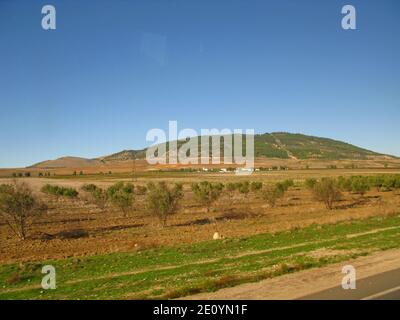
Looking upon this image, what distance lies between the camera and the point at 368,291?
409 inches

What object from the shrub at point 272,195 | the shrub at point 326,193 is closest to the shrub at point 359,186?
the shrub at point 326,193

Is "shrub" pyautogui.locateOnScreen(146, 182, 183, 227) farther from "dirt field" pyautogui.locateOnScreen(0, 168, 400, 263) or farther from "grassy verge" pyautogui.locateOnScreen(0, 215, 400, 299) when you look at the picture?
"grassy verge" pyautogui.locateOnScreen(0, 215, 400, 299)

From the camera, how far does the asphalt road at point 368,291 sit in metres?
9.87

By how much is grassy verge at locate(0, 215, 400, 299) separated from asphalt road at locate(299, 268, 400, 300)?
9.41ft

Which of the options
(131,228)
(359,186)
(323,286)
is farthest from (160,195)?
(359,186)

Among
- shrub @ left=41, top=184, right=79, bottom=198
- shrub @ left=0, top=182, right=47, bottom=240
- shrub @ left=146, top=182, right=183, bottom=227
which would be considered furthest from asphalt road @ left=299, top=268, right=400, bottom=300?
shrub @ left=41, top=184, right=79, bottom=198

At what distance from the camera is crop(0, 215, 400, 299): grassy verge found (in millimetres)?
13295

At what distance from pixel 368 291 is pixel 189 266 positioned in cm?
882

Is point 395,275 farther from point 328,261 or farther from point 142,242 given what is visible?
point 142,242

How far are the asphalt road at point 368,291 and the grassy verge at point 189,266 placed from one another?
113 inches

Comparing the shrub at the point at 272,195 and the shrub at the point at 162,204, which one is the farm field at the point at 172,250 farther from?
the shrub at the point at 272,195
